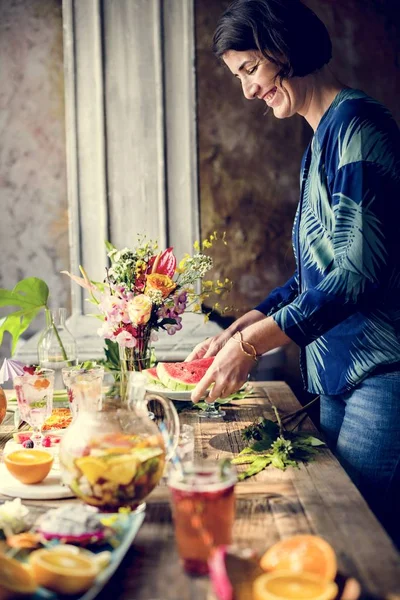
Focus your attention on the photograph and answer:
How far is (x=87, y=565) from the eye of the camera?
98cm

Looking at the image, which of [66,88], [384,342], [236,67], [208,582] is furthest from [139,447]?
[66,88]

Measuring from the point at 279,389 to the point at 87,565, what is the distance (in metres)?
1.66

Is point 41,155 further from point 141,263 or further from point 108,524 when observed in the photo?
point 108,524

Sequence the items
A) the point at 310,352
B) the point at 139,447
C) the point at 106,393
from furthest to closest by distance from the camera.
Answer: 1. the point at 310,352
2. the point at 106,393
3. the point at 139,447

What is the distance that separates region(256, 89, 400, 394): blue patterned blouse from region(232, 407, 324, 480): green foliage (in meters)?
0.23

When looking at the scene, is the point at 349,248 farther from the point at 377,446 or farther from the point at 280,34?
the point at 280,34

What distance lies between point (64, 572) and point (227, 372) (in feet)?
2.61

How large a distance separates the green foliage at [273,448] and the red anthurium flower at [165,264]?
54 centimetres

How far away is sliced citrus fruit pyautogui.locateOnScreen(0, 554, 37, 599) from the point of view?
933 mm

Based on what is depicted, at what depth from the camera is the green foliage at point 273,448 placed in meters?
1.60

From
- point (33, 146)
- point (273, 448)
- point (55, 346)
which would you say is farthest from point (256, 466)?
point (33, 146)

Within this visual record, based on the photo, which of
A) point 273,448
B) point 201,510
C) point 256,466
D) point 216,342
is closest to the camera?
point 201,510

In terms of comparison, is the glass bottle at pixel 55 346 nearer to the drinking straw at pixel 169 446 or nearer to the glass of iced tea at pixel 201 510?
the drinking straw at pixel 169 446

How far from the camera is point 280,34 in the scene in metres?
1.93
